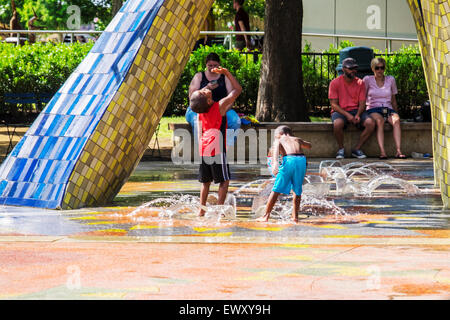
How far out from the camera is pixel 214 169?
29.7 ft

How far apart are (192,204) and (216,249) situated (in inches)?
100

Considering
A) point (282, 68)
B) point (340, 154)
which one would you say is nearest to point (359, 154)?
point (340, 154)

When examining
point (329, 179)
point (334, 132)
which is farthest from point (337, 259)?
point (334, 132)

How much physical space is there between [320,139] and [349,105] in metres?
0.77

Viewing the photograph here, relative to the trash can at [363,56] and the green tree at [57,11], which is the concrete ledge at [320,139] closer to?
the trash can at [363,56]

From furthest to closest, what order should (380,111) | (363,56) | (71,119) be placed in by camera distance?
(363,56)
(380,111)
(71,119)

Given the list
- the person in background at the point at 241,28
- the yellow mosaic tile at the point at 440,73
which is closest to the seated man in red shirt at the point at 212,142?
the yellow mosaic tile at the point at 440,73

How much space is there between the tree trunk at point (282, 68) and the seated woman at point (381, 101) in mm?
1587

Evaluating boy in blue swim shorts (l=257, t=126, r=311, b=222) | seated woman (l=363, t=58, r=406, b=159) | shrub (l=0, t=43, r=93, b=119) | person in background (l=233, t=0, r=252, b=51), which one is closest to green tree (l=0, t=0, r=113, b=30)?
person in background (l=233, t=0, r=252, b=51)

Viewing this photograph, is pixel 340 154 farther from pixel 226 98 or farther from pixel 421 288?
pixel 421 288

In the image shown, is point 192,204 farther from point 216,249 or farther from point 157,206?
point 216,249

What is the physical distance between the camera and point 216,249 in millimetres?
7031

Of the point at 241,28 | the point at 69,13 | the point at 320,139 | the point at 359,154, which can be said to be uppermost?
the point at 69,13

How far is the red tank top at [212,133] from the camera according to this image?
9.02 metres
